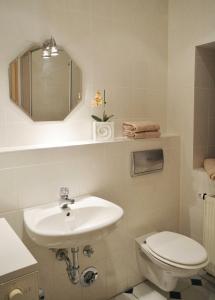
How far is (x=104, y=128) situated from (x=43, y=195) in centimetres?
66

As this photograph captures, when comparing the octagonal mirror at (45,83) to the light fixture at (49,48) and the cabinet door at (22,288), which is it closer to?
the light fixture at (49,48)

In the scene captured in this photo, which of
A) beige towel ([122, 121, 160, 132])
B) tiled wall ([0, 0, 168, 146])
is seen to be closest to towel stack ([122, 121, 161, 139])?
beige towel ([122, 121, 160, 132])

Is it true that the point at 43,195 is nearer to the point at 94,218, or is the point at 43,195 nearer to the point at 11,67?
the point at 94,218

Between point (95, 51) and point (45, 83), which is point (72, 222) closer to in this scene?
point (45, 83)

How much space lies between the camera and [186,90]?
7.61ft

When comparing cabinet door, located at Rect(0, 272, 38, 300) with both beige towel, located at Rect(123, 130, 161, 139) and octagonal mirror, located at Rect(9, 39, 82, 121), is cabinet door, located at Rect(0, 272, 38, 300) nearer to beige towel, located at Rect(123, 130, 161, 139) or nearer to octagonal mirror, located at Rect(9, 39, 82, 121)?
octagonal mirror, located at Rect(9, 39, 82, 121)

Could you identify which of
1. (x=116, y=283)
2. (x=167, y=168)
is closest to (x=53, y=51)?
(x=167, y=168)

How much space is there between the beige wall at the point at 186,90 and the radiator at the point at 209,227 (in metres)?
0.13

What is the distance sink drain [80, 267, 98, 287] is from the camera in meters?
1.83

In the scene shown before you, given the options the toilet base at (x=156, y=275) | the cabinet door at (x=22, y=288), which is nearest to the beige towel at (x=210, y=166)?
the toilet base at (x=156, y=275)

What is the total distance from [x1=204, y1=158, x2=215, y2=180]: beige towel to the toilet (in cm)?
50

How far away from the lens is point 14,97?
1725 millimetres

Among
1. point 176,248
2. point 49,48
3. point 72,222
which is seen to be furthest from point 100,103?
point 176,248

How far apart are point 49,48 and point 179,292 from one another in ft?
6.53
